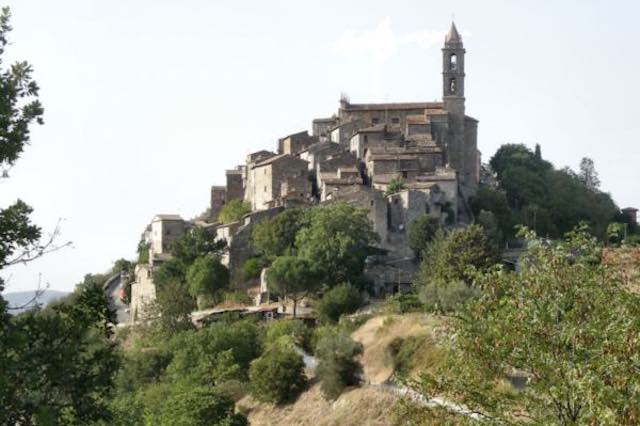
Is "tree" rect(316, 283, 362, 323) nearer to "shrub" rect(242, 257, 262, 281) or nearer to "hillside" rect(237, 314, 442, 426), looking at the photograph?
"hillside" rect(237, 314, 442, 426)

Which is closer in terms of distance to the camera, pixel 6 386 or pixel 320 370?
pixel 6 386

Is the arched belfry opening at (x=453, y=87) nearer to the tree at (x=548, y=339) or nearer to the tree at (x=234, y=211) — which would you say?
the tree at (x=234, y=211)

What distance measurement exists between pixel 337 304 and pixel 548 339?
39.5 m

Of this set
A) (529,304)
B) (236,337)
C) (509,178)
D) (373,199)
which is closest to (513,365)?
(529,304)

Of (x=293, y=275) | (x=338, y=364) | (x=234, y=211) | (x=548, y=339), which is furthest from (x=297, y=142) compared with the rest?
(x=548, y=339)

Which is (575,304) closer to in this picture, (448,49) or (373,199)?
(373,199)

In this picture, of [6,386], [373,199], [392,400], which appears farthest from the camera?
[373,199]

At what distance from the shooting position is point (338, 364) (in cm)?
4750

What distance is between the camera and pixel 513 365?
17.8 meters

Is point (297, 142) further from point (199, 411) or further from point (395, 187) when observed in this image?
point (199, 411)

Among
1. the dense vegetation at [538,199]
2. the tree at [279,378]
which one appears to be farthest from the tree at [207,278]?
the dense vegetation at [538,199]

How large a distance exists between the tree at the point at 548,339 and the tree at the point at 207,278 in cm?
4555

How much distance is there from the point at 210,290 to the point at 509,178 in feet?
77.2

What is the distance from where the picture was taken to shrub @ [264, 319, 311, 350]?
5431 cm
